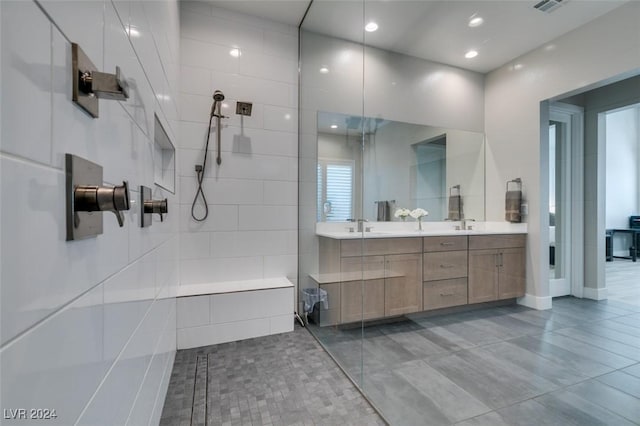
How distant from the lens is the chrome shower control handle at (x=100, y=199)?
448 millimetres

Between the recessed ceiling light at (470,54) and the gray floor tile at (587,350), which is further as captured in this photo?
the recessed ceiling light at (470,54)

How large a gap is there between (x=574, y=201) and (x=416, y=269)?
3.84 ft

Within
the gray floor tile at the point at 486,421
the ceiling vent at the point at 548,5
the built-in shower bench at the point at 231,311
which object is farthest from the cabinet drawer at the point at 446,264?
the ceiling vent at the point at 548,5

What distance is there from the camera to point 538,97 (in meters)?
1.87

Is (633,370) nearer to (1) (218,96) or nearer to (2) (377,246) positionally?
(2) (377,246)

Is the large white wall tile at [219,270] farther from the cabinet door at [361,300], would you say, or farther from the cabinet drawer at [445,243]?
the cabinet drawer at [445,243]

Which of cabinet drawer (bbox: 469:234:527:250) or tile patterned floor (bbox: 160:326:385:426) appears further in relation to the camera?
cabinet drawer (bbox: 469:234:527:250)

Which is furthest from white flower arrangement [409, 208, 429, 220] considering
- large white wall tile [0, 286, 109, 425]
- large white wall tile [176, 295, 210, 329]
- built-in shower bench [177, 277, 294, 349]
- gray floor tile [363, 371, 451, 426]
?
large white wall tile [0, 286, 109, 425]

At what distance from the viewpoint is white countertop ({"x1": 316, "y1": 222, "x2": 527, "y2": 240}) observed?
2.17 meters

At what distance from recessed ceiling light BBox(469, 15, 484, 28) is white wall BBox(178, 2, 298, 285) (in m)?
1.57

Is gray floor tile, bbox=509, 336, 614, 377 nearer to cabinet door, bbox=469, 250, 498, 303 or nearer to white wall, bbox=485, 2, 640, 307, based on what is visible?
white wall, bbox=485, 2, 640, 307

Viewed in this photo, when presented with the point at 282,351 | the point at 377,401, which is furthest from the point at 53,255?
the point at 282,351

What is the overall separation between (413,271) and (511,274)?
0.73 m

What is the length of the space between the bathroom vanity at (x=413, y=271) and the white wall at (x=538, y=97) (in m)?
0.18
